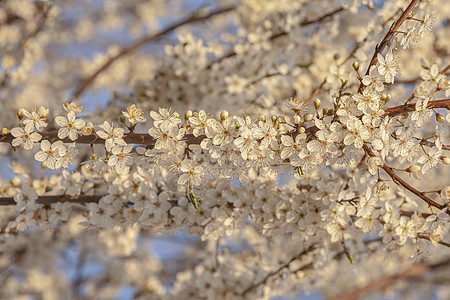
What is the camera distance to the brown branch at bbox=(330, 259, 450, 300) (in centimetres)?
569

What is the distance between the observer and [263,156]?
5.78 ft

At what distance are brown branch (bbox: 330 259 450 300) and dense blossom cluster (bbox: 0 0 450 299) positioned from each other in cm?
206

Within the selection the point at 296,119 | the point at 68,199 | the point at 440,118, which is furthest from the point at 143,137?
the point at 440,118

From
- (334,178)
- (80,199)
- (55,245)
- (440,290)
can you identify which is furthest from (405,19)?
(440,290)

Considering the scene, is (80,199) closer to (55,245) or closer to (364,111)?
(364,111)

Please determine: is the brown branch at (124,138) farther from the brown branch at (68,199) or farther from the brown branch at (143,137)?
the brown branch at (68,199)

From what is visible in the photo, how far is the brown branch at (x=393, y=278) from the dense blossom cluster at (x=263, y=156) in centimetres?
206

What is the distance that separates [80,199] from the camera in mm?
2381

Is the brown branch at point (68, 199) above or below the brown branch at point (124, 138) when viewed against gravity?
below

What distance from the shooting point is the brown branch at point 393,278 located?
5691 mm

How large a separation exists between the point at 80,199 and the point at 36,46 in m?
2.78

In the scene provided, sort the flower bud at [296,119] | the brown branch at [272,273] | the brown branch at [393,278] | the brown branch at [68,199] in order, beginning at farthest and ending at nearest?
the brown branch at [393,278], the brown branch at [272,273], the brown branch at [68,199], the flower bud at [296,119]

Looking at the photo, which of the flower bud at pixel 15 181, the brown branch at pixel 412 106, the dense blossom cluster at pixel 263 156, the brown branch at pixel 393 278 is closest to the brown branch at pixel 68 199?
the dense blossom cluster at pixel 263 156

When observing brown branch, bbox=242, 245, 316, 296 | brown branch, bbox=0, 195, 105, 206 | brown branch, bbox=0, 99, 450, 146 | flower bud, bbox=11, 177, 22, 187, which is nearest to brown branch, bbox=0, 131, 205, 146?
brown branch, bbox=0, 99, 450, 146
